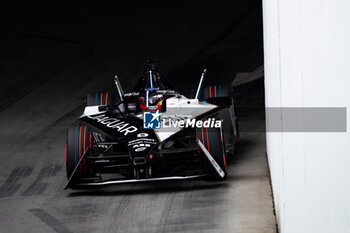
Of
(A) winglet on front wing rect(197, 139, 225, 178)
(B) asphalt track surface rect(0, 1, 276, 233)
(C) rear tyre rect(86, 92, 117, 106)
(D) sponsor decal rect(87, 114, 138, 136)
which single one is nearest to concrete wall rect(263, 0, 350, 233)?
(B) asphalt track surface rect(0, 1, 276, 233)

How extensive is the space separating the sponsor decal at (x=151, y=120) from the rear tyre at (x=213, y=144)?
2.15 feet

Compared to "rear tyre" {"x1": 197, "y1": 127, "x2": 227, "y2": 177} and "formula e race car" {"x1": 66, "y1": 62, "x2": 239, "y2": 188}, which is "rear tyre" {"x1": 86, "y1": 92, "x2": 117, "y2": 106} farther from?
"rear tyre" {"x1": 197, "y1": 127, "x2": 227, "y2": 177}

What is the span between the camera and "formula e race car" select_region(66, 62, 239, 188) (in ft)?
29.3

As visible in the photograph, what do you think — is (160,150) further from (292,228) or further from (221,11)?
(221,11)

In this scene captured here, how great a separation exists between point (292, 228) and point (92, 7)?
22.2 metres

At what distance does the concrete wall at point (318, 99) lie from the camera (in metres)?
3.17

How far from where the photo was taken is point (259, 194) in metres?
8.66

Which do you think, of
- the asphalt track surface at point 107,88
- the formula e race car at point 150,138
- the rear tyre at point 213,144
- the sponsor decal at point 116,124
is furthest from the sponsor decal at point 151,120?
the asphalt track surface at point 107,88

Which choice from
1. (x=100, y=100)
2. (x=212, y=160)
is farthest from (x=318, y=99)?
(x=100, y=100)

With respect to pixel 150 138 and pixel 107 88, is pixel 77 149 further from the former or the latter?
pixel 107 88

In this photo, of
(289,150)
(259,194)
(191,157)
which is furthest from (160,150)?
(289,150)

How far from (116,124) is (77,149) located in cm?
86

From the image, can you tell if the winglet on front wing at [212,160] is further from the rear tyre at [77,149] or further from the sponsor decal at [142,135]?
the rear tyre at [77,149]

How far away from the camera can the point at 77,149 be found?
9.12 metres
